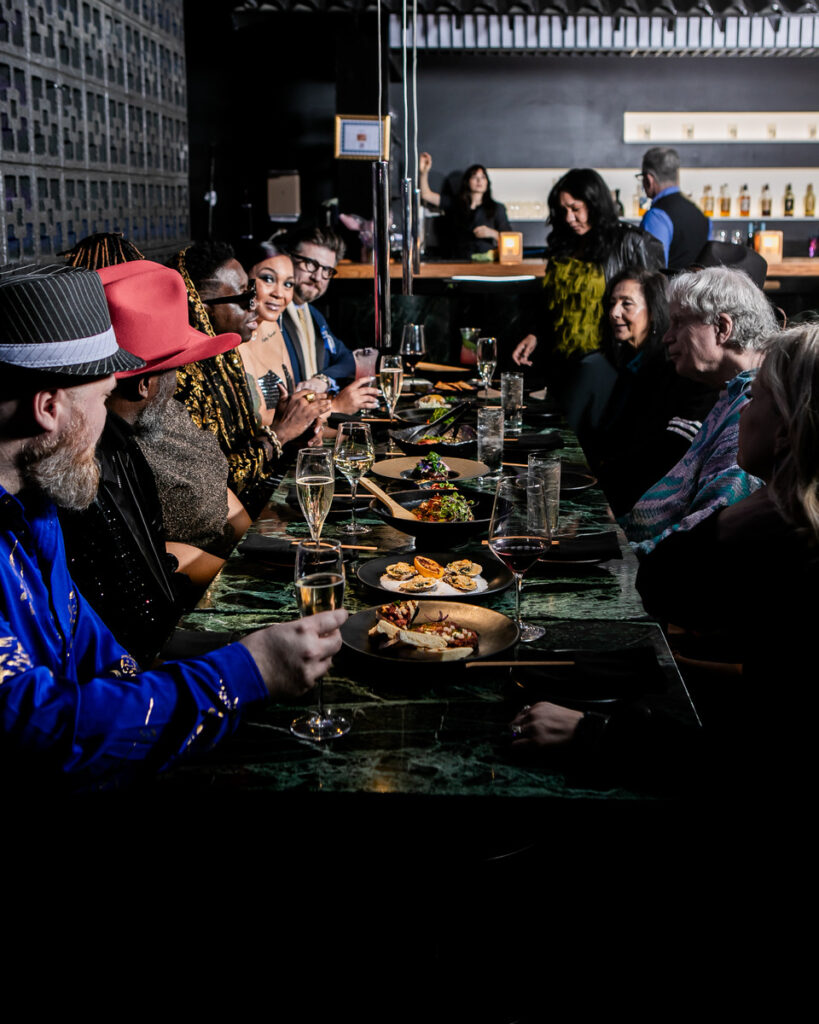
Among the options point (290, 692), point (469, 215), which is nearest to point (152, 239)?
point (469, 215)

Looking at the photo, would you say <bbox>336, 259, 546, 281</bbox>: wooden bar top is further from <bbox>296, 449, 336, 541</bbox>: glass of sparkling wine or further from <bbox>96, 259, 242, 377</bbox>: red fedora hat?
<bbox>296, 449, 336, 541</bbox>: glass of sparkling wine

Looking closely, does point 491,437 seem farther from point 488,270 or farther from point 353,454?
point 488,270

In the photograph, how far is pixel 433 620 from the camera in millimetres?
1480

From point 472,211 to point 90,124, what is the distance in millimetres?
4497

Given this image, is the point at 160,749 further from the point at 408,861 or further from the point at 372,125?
the point at 372,125

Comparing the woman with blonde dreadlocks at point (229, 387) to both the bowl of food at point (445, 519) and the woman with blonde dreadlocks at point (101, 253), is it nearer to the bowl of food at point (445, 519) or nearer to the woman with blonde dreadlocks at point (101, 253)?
the woman with blonde dreadlocks at point (101, 253)

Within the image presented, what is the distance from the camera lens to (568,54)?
804cm

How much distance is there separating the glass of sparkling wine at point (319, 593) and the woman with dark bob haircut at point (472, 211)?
6.80m

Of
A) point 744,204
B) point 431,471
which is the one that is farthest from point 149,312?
point 744,204

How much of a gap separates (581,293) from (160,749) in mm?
3698

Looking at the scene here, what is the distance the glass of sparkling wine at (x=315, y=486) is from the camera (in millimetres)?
1708

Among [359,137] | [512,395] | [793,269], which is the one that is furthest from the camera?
[793,269]

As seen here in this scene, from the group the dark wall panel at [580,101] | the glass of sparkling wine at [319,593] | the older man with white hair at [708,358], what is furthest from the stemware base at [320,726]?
the dark wall panel at [580,101]

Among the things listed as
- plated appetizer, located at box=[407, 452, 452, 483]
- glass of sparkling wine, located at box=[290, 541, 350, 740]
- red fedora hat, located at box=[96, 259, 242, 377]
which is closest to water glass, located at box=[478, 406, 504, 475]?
plated appetizer, located at box=[407, 452, 452, 483]
